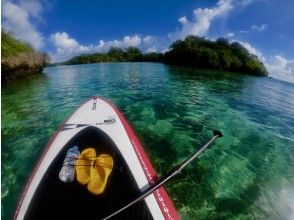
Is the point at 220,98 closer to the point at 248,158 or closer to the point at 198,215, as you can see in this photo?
the point at 248,158

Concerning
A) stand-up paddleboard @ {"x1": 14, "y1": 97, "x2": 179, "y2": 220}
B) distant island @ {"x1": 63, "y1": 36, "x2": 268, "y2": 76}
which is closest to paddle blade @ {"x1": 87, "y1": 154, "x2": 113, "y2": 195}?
stand-up paddleboard @ {"x1": 14, "y1": 97, "x2": 179, "y2": 220}

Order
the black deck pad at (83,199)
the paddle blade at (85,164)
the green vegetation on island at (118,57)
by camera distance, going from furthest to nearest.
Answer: the green vegetation on island at (118,57) → the paddle blade at (85,164) → the black deck pad at (83,199)

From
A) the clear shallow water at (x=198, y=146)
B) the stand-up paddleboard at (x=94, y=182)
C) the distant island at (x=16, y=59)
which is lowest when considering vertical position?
the clear shallow water at (x=198, y=146)

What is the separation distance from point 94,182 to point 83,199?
35 cm

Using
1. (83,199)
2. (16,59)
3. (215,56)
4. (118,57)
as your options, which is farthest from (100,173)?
(118,57)

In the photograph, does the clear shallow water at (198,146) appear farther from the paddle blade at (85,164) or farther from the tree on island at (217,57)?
the tree on island at (217,57)

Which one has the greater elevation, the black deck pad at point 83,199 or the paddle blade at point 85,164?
the paddle blade at point 85,164

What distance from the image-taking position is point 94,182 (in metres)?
4.49

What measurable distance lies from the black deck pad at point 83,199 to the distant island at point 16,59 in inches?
663

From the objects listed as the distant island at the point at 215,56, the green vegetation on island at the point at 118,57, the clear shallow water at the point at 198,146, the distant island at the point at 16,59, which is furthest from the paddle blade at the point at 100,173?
the green vegetation on island at the point at 118,57

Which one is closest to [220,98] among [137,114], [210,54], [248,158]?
[137,114]

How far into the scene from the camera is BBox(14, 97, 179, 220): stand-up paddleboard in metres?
4.05

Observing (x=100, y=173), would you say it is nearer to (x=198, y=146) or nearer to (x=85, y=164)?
(x=85, y=164)

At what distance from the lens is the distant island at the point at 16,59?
62.5 feet
